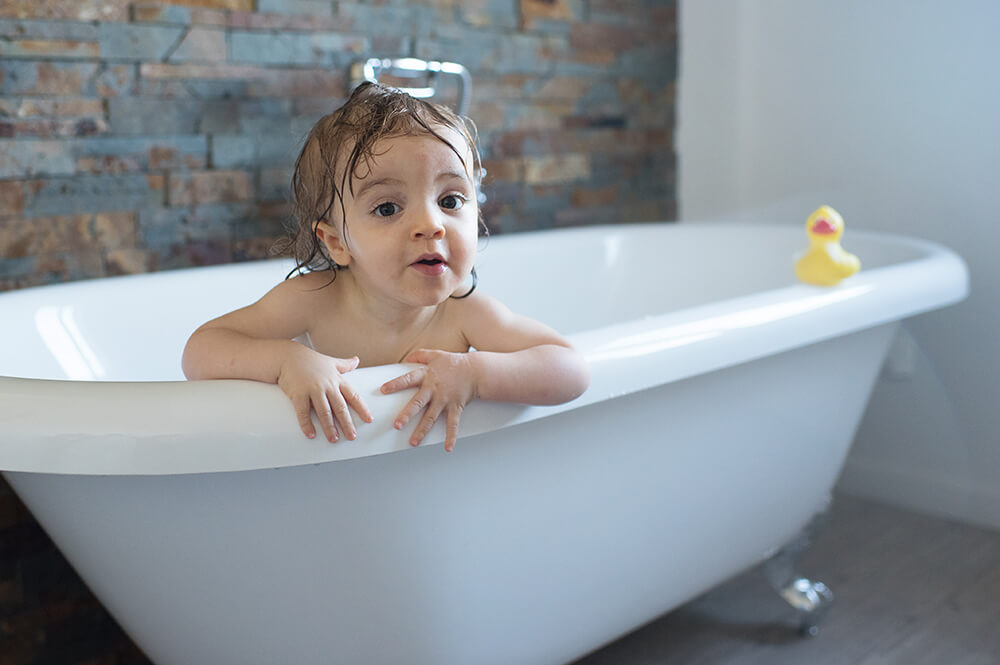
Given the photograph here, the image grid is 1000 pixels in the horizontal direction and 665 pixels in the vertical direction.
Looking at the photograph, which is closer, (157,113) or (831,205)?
(157,113)

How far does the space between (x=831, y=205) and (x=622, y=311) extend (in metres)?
0.64

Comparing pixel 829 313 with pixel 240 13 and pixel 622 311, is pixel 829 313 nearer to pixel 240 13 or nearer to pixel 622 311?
pixel 622 311

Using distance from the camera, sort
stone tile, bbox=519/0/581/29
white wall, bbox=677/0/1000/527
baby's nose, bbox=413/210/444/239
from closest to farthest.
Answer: baby's nose, bbox=413/210/444/239
white wall, bbox=677/0/1000/527
stone tile, bbox=519/0/581/29

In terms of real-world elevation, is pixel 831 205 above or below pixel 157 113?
below

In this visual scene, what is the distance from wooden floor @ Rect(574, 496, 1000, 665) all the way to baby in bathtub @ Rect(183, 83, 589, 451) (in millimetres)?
665

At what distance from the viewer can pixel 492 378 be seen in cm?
97

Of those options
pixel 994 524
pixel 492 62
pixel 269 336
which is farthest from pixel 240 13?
pixel 994 524

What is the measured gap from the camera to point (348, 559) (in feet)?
3.34

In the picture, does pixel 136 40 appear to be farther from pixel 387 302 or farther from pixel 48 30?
pixel 387 302

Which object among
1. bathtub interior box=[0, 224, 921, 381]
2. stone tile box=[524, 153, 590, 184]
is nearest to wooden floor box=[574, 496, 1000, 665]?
bathtub interior box=[0, 224, 921, 381]

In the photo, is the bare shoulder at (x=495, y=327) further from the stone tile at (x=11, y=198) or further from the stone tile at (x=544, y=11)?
the stone tile at (x=544, y=11)

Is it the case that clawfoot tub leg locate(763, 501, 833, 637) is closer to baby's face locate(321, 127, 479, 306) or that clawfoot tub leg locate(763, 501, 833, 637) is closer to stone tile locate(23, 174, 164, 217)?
baby's face locate(321, 127, 479, 306)

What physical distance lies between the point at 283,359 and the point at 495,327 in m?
0.31

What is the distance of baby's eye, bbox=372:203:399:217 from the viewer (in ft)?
3.58
